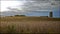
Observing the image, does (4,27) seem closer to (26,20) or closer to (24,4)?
(26,20)

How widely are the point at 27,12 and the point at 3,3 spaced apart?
30 cm

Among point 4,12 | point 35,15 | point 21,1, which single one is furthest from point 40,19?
point 4,12

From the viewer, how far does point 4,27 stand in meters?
1.12

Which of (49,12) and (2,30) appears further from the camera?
(49,12)

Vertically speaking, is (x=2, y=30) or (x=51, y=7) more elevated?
(x=51, y=7)

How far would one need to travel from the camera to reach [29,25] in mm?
1141

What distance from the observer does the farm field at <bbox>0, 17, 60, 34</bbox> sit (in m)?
1.11

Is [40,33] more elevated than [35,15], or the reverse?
[35,15]

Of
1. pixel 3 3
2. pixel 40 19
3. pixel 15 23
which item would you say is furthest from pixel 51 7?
pixel 3 3

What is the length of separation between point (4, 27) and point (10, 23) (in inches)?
2.9

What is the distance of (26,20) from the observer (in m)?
1.16

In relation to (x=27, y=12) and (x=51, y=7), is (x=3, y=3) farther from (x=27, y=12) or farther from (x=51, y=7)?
(x=51, y=7)

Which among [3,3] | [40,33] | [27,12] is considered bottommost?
[40,33]

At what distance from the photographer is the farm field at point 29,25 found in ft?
3.65
